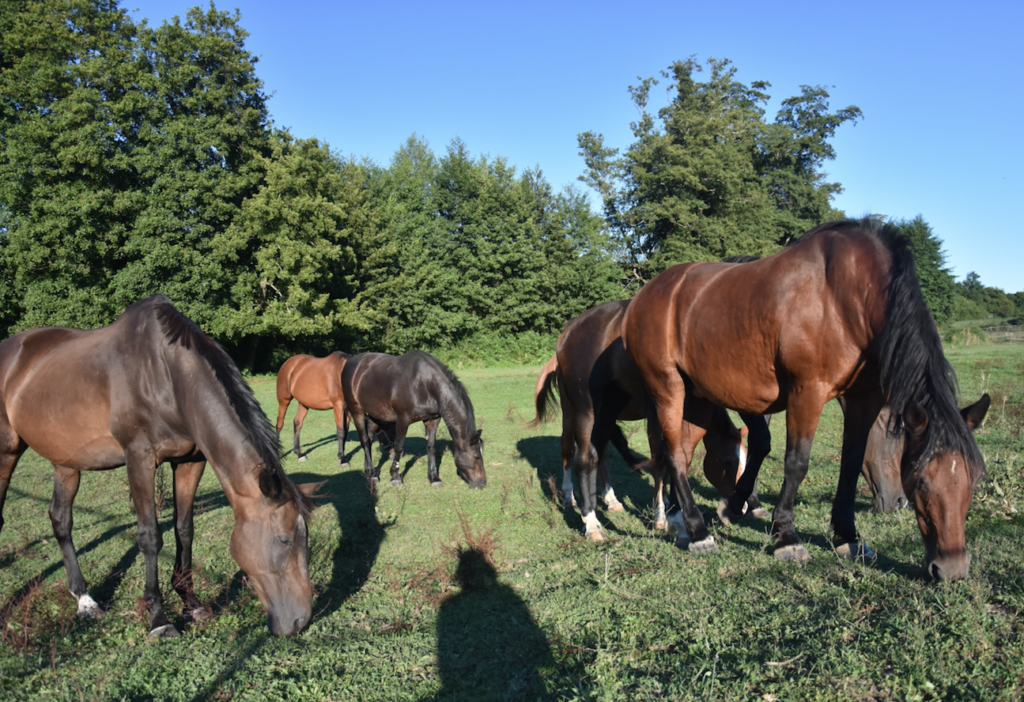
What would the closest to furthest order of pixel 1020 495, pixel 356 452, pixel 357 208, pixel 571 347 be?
1. pixel 1020 495
2. pixel 571 347
3. pixel 356 452
4. pixel 357 208

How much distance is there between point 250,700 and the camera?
3.01 m

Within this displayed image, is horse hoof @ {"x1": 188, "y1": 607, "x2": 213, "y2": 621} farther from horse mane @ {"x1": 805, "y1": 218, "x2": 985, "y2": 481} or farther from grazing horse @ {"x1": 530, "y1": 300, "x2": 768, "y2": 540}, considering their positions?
horse mane @ {"x1": 805, "y1": 218, "x2": 985, "y2": 481}

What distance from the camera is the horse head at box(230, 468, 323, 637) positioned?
150 inches

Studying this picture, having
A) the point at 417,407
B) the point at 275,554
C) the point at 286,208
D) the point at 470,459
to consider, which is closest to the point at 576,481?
the point at 470,459

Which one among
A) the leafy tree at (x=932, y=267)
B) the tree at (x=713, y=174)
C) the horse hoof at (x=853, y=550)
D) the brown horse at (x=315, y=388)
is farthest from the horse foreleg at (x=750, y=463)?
the leafy tree at (x=932, y=267)

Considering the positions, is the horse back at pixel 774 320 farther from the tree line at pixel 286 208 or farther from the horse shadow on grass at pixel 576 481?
the tree line at pixel 286 208

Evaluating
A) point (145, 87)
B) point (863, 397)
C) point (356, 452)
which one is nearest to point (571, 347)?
point (863, 397)

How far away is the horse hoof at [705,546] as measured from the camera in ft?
14.9

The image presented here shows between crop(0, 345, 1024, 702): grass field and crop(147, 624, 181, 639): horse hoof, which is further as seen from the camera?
crop(147, 624, 181, 639): horse hoof

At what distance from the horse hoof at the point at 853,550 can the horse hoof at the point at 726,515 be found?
1.29m

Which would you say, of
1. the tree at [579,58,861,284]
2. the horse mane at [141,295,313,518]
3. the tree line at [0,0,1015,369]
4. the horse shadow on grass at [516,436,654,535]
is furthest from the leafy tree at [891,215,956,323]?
the horse mane at [141,295,313,518]

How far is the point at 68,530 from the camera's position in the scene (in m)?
4.98

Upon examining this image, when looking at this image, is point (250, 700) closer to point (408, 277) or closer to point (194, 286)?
point (194, 286)

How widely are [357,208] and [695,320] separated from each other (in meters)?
32.2
